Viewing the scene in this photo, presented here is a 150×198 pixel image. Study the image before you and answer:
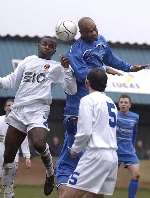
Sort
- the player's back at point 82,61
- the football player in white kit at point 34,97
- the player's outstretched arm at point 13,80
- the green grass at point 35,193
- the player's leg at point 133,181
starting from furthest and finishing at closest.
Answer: the green grass at point 35,193, the player's leg at point 133,181, the player's outstretched arm at point 13,80, the football player in white kit at point 34,97, the player's back at point 82,61

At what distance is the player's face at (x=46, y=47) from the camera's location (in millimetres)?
11484

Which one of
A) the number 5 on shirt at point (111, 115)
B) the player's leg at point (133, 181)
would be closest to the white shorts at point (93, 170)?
the number 5 on shirt at point (111, 115)

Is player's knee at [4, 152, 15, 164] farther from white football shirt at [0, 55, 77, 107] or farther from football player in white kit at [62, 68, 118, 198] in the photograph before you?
football player in white kit at [62, 68, 118, 198]

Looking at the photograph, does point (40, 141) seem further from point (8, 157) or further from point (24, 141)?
point (24, 141)

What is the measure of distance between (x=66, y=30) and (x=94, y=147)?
241 centimetres

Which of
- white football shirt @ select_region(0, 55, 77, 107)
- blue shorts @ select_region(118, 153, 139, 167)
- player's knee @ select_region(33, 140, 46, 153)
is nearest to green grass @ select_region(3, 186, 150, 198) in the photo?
blue shorts @ select_region(118, 153, 139, 167)

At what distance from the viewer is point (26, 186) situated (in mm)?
21797

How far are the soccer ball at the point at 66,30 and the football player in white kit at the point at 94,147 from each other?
5.44ft

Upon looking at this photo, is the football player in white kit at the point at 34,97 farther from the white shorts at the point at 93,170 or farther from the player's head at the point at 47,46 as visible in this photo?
the white shorts at the point at 93,170

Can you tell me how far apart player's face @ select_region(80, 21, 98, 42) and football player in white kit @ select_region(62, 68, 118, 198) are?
157 centimetres

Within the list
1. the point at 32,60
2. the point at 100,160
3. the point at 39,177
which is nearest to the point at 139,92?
the point at 39,177

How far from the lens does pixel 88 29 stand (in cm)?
1105

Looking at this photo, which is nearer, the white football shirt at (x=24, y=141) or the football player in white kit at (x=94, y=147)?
the football player in white kit at (x=94, y=147)

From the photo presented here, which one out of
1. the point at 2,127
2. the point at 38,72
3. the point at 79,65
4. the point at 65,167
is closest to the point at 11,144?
the point at 65,167
